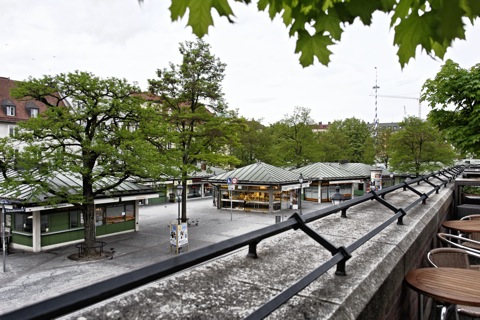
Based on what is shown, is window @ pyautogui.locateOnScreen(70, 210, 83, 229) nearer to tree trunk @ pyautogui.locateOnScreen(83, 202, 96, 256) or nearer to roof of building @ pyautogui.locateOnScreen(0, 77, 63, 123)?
tree trunk @ pyautogui.locateOnScreen(83, 202, 96, 256)

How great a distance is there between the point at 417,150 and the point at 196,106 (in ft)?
78.5

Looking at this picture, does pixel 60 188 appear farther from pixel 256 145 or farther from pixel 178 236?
pixel 256 145

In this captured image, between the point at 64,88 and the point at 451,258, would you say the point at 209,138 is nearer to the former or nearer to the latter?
the point at 64,88

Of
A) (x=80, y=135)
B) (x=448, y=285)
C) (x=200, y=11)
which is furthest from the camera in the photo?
(x=80, y=135)

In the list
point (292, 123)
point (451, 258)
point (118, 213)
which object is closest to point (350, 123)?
point (292, 123)

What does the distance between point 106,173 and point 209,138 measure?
7.84 meters

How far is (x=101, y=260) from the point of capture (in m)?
15.2

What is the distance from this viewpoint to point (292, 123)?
38.6 meters

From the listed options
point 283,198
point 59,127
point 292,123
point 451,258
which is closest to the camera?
point 451,258

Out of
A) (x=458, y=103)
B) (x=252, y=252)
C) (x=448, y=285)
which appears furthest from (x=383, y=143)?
(x=252, y=252)

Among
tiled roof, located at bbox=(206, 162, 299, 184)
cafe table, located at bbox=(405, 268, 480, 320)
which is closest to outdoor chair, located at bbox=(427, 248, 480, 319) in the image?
cafe table, located at bbox=(405, 268, 480, 320)

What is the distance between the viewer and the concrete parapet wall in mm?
1664

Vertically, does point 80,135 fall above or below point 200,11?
above

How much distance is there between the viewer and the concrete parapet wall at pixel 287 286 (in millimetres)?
1664
